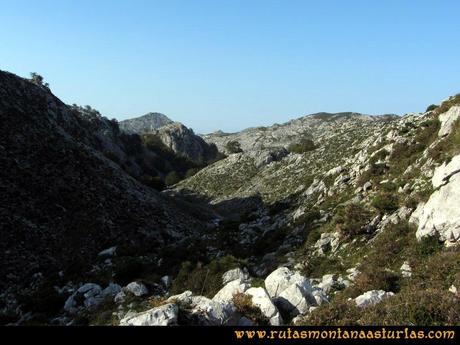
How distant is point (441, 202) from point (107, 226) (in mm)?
35492

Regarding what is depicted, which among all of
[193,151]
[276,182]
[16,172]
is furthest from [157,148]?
[16,172]

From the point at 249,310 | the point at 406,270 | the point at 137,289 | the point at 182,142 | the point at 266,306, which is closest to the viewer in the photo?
the point at 249,310

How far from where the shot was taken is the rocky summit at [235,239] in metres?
15.6

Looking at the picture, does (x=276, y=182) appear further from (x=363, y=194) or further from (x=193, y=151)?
(x=193, y=151)

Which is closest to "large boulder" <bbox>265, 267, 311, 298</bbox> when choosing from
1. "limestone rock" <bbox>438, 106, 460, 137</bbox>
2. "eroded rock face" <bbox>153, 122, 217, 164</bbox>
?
"limestone rock" <bbox>438, 106, 460, 137</bbox>

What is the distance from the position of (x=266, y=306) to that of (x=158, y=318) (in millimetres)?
4233

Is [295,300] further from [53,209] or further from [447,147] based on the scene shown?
[53,209]

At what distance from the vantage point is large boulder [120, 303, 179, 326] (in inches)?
509

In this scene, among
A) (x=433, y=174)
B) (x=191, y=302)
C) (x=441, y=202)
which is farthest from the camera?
(x=433, y=174)

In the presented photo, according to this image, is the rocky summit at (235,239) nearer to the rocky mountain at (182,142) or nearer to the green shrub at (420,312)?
the green shrub at (420,312)

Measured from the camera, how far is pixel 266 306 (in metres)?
15.6

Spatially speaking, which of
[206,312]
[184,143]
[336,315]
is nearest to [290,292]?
[336,315]

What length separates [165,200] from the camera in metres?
64.4

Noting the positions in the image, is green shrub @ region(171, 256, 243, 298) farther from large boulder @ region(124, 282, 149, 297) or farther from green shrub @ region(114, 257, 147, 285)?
green shrub @ region(114, 257, 147, 285)
